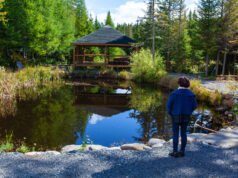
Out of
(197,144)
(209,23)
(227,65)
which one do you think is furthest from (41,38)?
(197,144)

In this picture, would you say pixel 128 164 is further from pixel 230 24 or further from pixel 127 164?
pixel 230 24

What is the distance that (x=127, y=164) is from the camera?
3.69 meters

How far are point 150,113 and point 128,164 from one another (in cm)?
588

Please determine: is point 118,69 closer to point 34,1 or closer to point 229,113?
point 34,1

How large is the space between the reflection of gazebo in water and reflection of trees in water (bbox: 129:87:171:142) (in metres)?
0.57

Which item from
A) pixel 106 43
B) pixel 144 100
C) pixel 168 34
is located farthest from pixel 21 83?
pixel 168 34

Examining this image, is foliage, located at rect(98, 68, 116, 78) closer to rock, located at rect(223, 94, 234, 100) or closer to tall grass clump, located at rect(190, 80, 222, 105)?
tall grass clump, located at rect(190, 80, 222, 105)

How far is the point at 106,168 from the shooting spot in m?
3.55

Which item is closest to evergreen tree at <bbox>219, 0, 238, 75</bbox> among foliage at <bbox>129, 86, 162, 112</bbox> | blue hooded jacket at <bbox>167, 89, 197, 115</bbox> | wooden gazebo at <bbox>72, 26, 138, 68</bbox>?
foliage at <bbox>129, 86, 162, 112</bbox>

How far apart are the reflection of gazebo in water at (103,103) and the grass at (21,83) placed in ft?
10.0

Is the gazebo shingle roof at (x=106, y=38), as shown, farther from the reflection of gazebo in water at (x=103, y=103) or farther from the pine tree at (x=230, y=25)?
the reflection of gazebo in water at (x=103, y=103)

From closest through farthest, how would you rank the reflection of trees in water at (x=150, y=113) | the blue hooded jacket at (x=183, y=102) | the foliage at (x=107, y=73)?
the blue hooded jacket at (x=183, y=102) < the reflection of trees in water at (x=150, y=113) < the foliage at (x=107, y=73)

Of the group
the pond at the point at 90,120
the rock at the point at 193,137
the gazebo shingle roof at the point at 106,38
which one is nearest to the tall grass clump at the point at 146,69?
the pond at the point at 90,120

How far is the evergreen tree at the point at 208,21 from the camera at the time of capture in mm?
17328
